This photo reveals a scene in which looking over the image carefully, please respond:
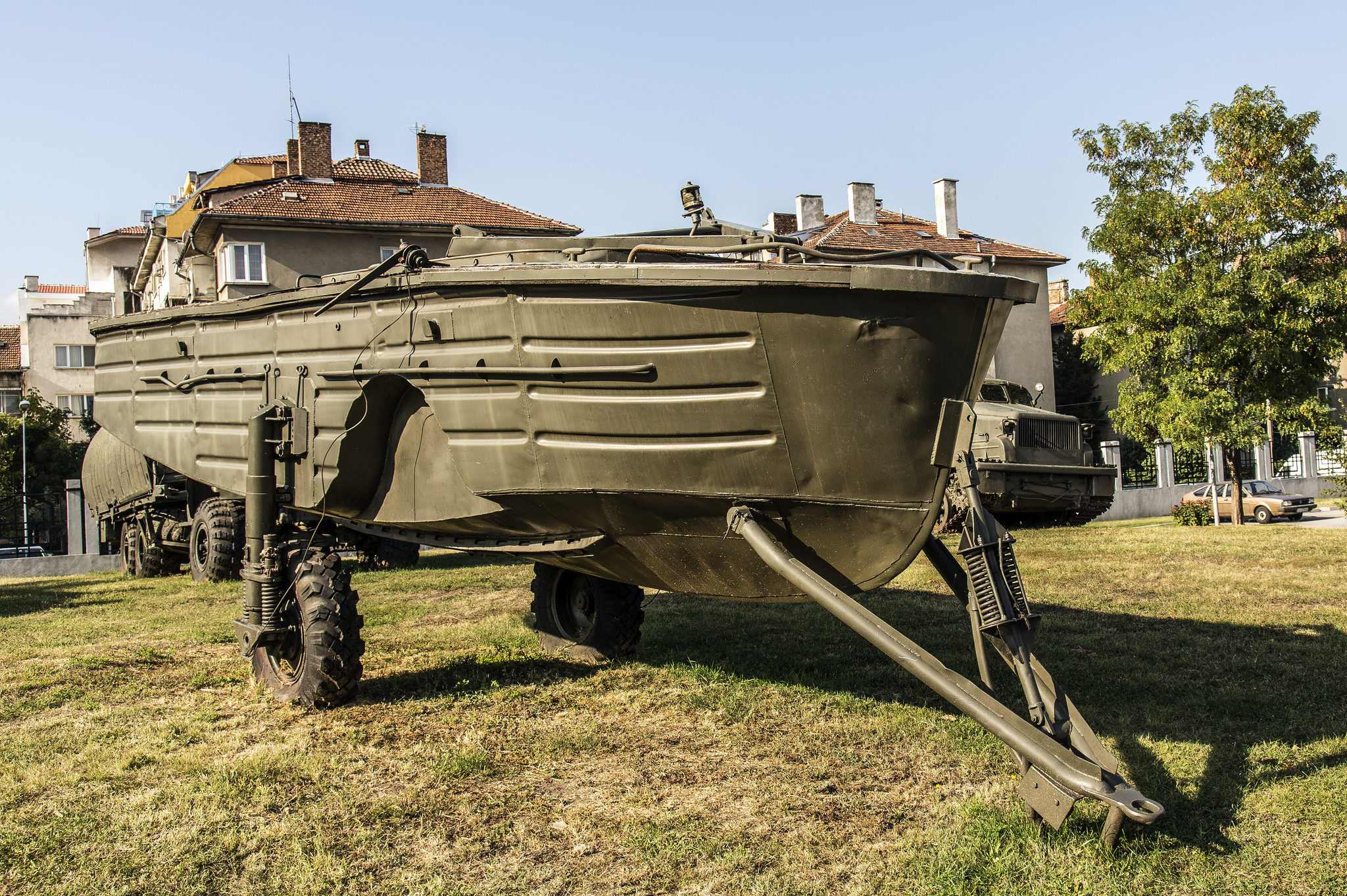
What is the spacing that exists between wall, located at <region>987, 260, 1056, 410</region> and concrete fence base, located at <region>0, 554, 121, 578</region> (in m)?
22.5

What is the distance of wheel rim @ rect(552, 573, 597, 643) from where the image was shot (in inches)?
285

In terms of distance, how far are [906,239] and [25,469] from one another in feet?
73.8

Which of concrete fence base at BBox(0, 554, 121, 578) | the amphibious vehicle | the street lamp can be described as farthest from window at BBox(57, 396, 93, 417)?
the amphibious vehicle

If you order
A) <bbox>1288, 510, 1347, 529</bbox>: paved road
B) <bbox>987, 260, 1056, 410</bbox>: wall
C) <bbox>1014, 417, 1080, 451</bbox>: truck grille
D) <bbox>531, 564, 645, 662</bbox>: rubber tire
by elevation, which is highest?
<bbox>987, 260, 1056, 410</bbox>: wall

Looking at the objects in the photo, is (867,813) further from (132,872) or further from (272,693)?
(272,693)

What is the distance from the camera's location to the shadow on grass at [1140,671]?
14.6ft

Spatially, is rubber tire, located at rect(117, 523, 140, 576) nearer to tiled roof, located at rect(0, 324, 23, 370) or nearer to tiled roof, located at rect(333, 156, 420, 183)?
tiled roof, located at rect(333, 156, 420, 183)

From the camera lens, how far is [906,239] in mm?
27734

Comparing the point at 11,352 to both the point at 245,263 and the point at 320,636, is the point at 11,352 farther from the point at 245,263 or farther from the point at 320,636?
the point at 320,636

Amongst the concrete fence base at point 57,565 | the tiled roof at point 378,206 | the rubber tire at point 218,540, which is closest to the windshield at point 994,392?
the rubber tire at point 218,540

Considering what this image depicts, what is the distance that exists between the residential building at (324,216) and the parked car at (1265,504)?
561 inches

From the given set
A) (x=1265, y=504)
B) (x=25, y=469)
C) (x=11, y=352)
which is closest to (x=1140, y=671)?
(x=1265, y=504)

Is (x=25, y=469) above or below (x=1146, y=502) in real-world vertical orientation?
above

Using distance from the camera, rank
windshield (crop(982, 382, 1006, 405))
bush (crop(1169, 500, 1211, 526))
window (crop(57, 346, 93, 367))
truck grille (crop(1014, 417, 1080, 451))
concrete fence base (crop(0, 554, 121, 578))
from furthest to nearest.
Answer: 1. window (crop(57, 346, 93, 367))
2. bush (crop(1169, 500, 1211, 526))
3. concrete fence base (crop(0, 554, 121, 578))
4. windshield (crop(982, 382, 1006, 405))
5. truck grille (crop(1014, 417, 1080, 451))
